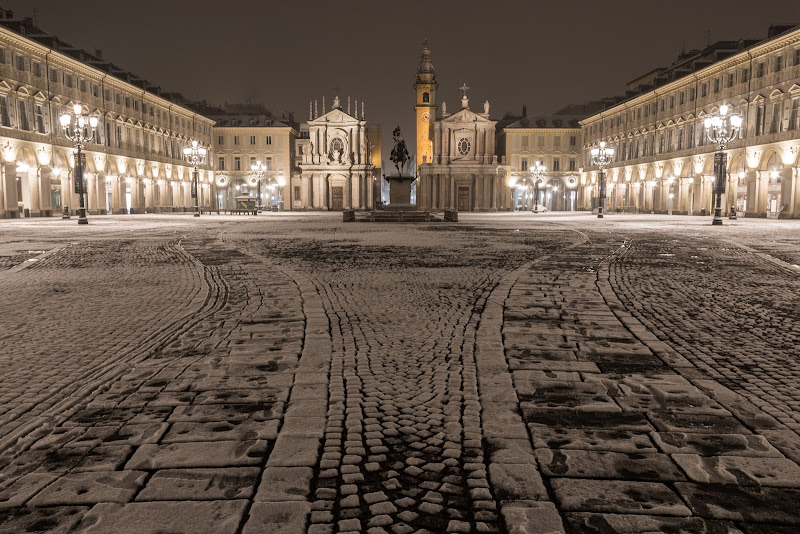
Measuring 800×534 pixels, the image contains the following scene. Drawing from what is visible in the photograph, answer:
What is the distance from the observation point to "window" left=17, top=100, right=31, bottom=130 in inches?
1732

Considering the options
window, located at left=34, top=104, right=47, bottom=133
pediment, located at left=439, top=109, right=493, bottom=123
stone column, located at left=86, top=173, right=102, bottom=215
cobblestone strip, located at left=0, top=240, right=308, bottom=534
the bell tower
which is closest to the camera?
cobblestone strip, located at left=0, top=240, right=308, bottom=534

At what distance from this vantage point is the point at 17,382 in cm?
466

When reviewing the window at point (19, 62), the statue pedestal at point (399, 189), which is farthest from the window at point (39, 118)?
the statue pedestal at point (399, 189)

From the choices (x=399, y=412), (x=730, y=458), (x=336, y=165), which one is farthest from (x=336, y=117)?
(x=730, y=458)

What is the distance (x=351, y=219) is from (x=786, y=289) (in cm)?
3399

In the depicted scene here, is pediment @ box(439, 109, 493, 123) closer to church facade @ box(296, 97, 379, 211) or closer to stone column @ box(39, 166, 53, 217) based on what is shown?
church facade @ box(296, 97, 379, 211)

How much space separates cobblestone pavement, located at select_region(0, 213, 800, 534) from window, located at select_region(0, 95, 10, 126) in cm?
4019

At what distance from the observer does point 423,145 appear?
9650 centimetres

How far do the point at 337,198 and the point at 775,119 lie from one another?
190ft

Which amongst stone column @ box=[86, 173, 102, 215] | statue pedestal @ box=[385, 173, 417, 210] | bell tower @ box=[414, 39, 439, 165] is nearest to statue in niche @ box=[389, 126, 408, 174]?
statue pedestal @ box=[385, 173, 417, 210]

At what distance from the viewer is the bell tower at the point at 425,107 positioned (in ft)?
316

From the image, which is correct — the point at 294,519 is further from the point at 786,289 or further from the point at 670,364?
the point at 786,289

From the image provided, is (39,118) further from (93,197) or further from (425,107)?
(425,107)

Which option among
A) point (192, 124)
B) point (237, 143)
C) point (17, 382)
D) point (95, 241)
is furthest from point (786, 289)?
point (237, 143)
